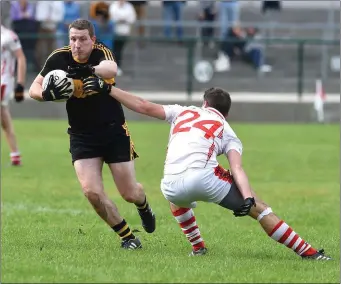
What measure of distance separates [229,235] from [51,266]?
3.13m

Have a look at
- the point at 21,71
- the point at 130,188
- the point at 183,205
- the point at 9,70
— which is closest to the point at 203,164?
the point at 183,205

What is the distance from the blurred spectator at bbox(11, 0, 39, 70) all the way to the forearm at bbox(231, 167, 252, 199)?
59.9 ft

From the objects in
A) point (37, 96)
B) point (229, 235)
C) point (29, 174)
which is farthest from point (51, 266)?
point (29, 174)

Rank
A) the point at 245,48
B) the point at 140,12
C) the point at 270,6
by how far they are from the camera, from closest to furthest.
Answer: the point at 245,48
the point at 140,12
the point at 270,6

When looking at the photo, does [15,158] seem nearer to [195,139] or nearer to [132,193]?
[132,193]

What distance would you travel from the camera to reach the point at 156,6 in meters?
29.2

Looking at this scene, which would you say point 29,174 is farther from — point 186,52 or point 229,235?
point 186,52

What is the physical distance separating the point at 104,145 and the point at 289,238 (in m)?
1.88

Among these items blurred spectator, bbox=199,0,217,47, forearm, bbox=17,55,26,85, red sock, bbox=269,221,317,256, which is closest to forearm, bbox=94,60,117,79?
red sock, bbox=269,221,317,256

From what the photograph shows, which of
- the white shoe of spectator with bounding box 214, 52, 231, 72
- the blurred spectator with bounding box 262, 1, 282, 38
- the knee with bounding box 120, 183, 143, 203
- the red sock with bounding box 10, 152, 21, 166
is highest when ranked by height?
the knee with bounding box 120, 183, 143, 203

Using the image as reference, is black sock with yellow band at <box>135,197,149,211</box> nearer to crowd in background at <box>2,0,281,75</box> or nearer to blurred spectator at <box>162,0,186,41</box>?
crowd in background at <box>2,0,281,75</box>

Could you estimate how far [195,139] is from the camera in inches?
337

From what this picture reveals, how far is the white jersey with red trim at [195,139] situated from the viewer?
852 cm

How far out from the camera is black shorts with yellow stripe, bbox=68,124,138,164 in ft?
30.4
